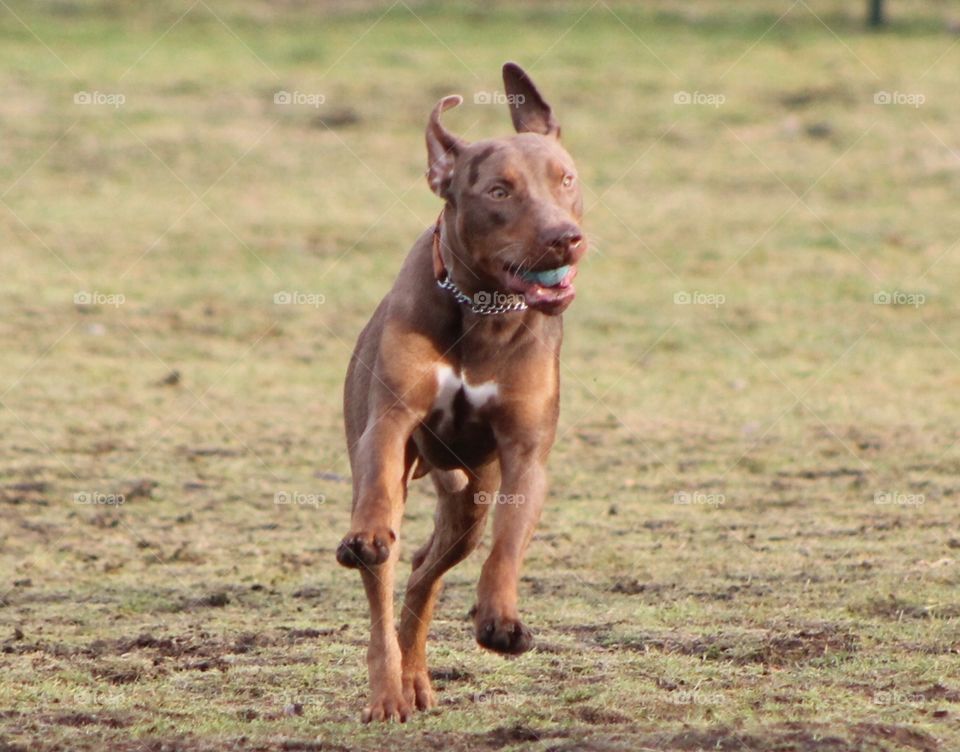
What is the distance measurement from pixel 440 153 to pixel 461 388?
0.84 m

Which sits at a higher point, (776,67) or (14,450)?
(776,67)

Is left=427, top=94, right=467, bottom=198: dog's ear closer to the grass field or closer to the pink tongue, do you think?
the pink tongue

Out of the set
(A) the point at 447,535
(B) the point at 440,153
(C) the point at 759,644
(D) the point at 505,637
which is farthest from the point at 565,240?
(C) the point at 759,644

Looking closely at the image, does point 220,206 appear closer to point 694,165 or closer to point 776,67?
point 694,165

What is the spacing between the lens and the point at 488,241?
5680 millimetres

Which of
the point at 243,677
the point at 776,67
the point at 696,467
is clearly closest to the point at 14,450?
the point at 696,467

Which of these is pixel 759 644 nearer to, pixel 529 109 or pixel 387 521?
pixel 387 521

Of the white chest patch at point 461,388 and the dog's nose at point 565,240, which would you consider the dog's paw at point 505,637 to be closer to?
the white chest patch at point 461,388

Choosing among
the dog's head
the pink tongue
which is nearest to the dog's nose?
the dog's head

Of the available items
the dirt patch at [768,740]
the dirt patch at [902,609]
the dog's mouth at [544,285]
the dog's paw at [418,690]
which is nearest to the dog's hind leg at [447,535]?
the dog's paw at [418,690]

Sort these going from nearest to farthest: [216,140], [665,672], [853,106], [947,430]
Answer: [665,672] < [947,430] < [216,140] < [853,106]

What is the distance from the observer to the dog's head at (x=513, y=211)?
5.49 meters

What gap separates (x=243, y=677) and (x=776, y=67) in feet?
51.0

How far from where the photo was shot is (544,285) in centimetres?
552
